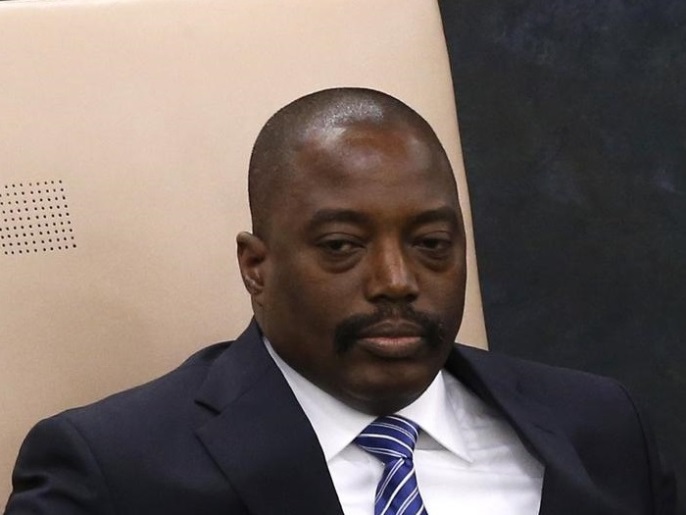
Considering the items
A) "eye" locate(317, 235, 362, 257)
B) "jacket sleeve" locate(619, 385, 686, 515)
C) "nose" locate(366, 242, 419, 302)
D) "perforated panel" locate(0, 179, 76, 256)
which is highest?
"perforated panel" locate(0, 179, 76, 256)

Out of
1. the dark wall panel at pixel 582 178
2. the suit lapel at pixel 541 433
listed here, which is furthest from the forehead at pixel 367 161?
the dark wall panel at pixel 582 178

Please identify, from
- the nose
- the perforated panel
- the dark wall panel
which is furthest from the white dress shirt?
the dark wall panel

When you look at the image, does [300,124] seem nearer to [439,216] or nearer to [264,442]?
[439,216]

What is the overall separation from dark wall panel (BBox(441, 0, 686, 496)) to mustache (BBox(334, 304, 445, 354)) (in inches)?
41.4

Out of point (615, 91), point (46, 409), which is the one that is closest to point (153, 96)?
point (46, 409)

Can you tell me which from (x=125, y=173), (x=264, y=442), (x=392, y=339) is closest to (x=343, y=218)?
(x=392, y=339)

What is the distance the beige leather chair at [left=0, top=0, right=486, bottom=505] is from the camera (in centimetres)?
180

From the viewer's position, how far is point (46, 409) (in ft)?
5.86

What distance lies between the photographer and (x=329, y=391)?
1664 millimetres

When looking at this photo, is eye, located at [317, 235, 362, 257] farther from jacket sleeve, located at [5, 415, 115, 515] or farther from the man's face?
jacket sleeve, located at [5, 415, 115, 515]

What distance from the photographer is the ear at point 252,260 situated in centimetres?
166

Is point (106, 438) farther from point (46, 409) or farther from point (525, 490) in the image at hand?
point (525, 490)

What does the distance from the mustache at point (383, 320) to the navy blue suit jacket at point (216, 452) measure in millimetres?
94

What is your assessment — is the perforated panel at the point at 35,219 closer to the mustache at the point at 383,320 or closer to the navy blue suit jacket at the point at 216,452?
the navy blue suit jacket at the point at 216,452
